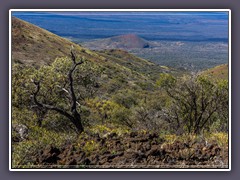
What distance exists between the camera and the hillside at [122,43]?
995 cm

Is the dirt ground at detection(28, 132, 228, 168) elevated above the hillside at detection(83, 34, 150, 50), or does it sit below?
below

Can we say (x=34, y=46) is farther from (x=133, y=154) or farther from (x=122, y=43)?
(x=133, y=154)

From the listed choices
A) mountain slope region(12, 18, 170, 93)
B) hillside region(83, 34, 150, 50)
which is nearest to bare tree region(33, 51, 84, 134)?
mountain slope region(12, 18, 170, 93)

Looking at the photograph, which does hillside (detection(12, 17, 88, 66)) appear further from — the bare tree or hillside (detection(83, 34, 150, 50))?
the bare tree

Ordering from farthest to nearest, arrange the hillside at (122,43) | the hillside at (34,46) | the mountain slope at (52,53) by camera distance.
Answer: the hillside at (122,43) → the mountain slope at (52,53) → the hillside at (34,46)

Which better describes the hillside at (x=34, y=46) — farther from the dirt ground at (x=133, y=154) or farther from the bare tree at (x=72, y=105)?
the dirt ground at (x=133, y=154)

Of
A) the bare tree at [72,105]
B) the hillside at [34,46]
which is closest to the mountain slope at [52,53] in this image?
the hillside at [34,46]

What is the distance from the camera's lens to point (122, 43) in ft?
33.4

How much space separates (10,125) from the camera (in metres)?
8.27

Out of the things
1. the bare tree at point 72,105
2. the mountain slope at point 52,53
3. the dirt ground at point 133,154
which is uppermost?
the mountain slope at point 52,53

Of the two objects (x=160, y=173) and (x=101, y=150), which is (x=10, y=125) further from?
(x=160, y=173)

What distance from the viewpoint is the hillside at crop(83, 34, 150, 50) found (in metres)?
9.95

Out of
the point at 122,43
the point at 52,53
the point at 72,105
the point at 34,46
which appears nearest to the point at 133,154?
the point at 72,105
